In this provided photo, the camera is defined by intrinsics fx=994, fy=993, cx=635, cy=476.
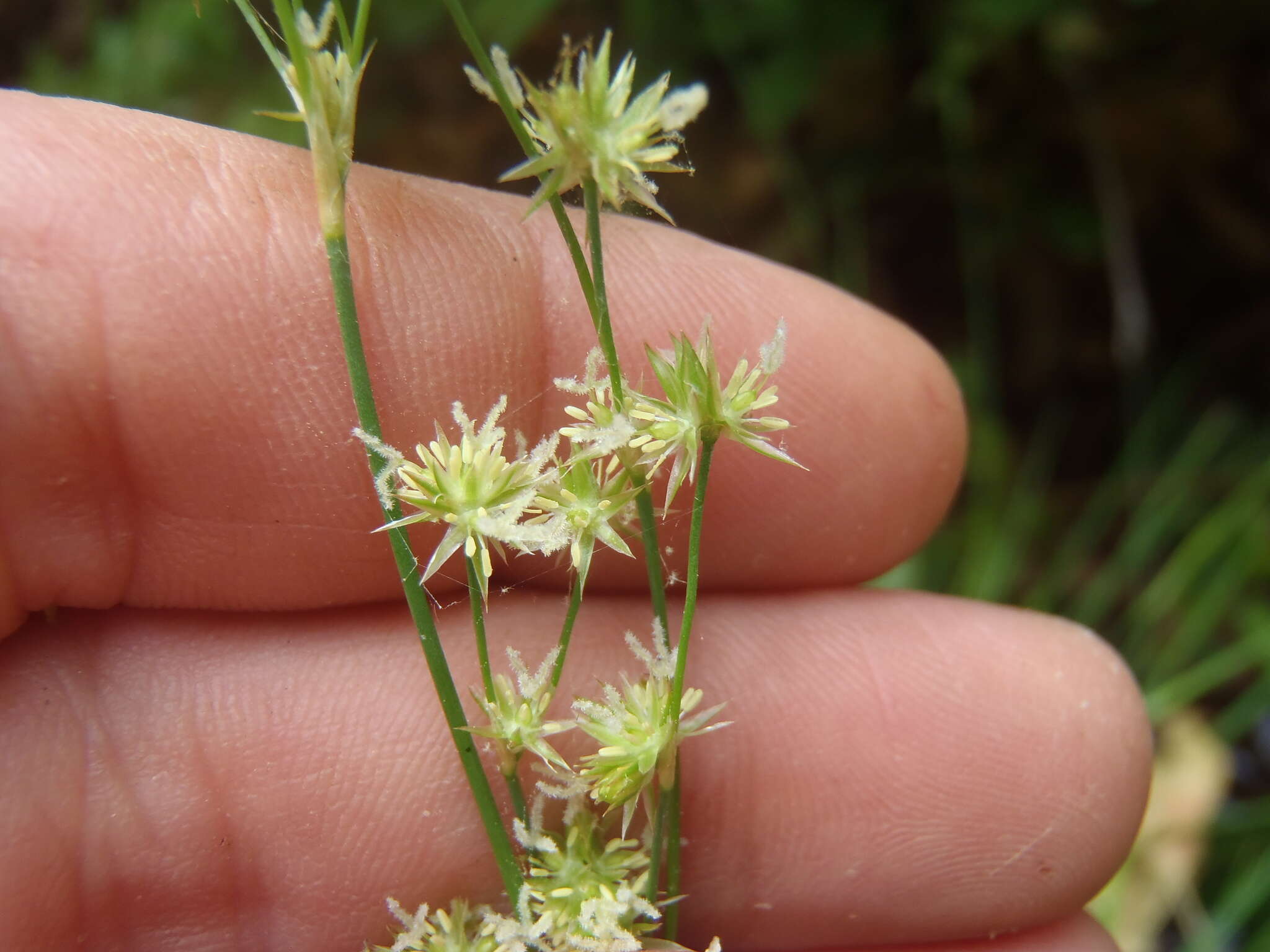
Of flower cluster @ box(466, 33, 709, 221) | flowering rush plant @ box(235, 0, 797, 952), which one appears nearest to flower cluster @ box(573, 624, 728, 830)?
flowering rush plant @ box(235, 0, 797, 952)

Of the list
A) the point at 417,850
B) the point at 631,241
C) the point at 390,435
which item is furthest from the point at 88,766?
the point at 631,241

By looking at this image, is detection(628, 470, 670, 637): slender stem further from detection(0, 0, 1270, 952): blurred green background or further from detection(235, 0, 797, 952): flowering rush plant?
detection(0, 0, 1270, 952): blurred green background

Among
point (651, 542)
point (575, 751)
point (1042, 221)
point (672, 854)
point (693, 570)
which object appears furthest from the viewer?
point (1042, 221)

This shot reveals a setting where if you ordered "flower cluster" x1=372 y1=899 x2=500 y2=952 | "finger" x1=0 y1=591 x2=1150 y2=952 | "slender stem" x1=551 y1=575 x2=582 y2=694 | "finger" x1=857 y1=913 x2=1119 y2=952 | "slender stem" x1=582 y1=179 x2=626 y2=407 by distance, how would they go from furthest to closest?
"finger" x1=857 y1=913 x2=1119 y2=952
"finger" x1=0 y1=591 x2=1150 y2=952
"flower cluster" x1=372 y1=899 x2=500 y2=952
"slender stem" x1=551 y1=575 x2=582 y2=694
"slender stem" x1=582 y1=179 x2=626 y2=407

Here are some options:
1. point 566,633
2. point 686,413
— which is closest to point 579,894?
point 566,633

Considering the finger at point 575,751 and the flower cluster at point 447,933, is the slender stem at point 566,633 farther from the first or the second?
the flower cluster at point 447,933

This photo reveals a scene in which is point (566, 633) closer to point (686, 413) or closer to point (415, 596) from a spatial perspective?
point (415, 596)
